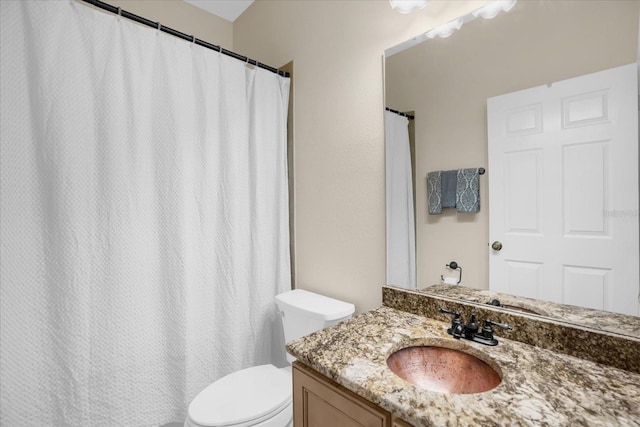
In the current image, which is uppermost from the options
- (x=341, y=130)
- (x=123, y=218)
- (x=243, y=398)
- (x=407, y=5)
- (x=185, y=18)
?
(x=185, y=18)

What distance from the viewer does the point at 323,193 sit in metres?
1.76

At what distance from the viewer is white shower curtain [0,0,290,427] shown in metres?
1.18

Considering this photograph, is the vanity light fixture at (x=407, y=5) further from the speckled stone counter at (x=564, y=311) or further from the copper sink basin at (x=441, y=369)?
the copper sink basin at (x=441, y=369)

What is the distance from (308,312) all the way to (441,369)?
0.70 m

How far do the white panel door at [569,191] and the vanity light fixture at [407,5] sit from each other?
50cm

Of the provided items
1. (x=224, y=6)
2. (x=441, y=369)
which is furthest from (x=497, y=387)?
(x=224, y=6)

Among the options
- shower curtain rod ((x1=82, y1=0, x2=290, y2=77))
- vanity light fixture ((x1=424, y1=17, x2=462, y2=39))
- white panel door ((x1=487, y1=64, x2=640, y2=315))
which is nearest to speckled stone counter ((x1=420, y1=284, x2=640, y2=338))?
white panel door ((x1=487, y1=64, x2=640, y2=315))

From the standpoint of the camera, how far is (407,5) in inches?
48.5

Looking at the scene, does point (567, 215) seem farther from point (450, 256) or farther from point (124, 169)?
point (124, 169)

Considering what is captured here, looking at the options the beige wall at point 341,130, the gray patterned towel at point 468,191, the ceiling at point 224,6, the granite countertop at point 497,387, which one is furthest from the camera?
the ceiling at point 224,6

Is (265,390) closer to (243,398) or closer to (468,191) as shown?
(243,398)

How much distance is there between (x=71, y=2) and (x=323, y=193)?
4.55 feet

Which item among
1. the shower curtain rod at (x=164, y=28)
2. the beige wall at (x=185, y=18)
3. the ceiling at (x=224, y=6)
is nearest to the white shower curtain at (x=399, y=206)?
the shower curtain rod at (x=164, y=28)

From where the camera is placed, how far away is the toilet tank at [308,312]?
1470 millimetres
